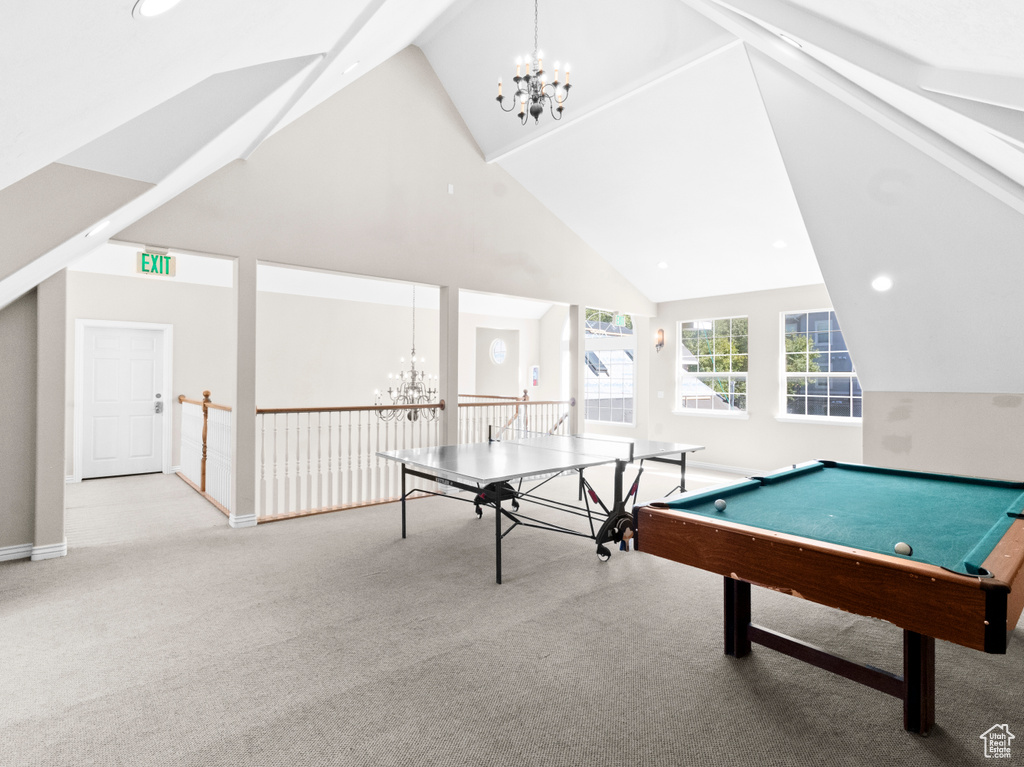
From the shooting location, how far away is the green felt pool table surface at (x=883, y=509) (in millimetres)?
1700

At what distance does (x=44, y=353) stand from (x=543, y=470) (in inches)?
139

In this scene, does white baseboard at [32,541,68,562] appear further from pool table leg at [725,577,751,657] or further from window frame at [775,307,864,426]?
window frame at [775,307,864,426]

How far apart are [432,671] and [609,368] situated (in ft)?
26.8

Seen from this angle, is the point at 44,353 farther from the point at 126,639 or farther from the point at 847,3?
the point at 847,3

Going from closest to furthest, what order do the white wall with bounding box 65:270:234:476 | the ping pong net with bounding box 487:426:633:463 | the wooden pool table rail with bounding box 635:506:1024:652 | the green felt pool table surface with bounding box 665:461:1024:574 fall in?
1. the wooden pool table rail with bounding box 635:506:1024:652
2. the green felt pool table surface with bounding box 665:461:1024:574
3. the ping pong net with bounding box 487:426:633:463
4. the white wall with bounding box 65:270:234:476

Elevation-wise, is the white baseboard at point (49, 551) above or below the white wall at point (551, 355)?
below

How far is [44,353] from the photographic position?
142 inches

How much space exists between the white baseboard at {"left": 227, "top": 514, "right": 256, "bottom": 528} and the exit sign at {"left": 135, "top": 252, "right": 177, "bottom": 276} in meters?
2.66

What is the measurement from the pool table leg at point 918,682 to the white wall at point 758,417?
4.96 m

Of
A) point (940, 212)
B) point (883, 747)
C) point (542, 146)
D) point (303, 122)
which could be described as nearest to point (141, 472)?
point (303, 122)

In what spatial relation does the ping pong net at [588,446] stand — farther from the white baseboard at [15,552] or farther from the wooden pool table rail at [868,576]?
the white baseboard at [15,552]

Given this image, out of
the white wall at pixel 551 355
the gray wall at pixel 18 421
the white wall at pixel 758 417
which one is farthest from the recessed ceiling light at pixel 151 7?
the white wall at pixel 551 355

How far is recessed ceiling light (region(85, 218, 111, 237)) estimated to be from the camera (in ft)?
9.82

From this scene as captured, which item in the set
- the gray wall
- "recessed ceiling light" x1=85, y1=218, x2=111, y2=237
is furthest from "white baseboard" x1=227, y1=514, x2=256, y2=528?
"recessed ceiling light" x1=85, y1=218, x2=111, y2=237
